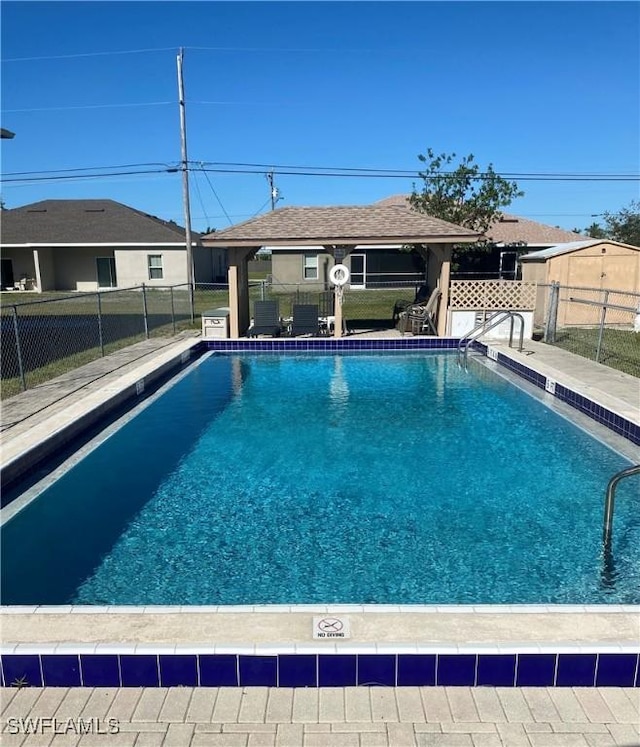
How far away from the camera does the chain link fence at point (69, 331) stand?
32.7 ft

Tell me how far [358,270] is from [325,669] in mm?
27295

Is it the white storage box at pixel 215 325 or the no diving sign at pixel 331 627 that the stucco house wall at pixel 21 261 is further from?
the no diving sign at pixel 331 627

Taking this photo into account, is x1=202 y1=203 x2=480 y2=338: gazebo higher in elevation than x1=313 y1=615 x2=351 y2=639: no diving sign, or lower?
higher

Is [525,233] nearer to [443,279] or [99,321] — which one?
[443,279]

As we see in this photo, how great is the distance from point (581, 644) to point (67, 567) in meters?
3.62

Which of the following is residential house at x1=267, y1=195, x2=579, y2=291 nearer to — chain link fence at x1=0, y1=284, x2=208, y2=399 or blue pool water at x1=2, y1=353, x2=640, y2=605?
chain link fence at x1=0, y1=284, x2=208, y2=399

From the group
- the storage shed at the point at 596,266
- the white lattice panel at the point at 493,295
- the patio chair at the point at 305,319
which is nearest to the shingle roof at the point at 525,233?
the storage shed at the point at 596,266

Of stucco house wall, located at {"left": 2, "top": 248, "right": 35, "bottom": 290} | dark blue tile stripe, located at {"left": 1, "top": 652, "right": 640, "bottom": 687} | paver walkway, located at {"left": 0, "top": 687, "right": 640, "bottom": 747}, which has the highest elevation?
stucco house wall, located at {"left": 2, "top": 248, "right": 35, "bottom": 290}

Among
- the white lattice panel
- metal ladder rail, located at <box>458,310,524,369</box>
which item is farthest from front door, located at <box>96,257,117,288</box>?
metal ladder rail, located at <box>458,310,524,369</box>

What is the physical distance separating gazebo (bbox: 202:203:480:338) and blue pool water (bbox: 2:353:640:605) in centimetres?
590

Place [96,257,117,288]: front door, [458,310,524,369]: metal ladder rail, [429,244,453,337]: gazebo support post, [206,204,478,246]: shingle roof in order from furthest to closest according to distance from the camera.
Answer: [96,257,117,288]: front door → [429,244,453,337]: gazebo support post → [206,204,478,246]: shingle roof → [458,310,524,369]: metal ladder rail

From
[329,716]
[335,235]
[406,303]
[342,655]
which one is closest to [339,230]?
[335,235]

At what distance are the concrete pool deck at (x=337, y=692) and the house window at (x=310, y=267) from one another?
88.4ft

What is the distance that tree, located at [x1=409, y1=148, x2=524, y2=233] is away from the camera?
69.6 feet
